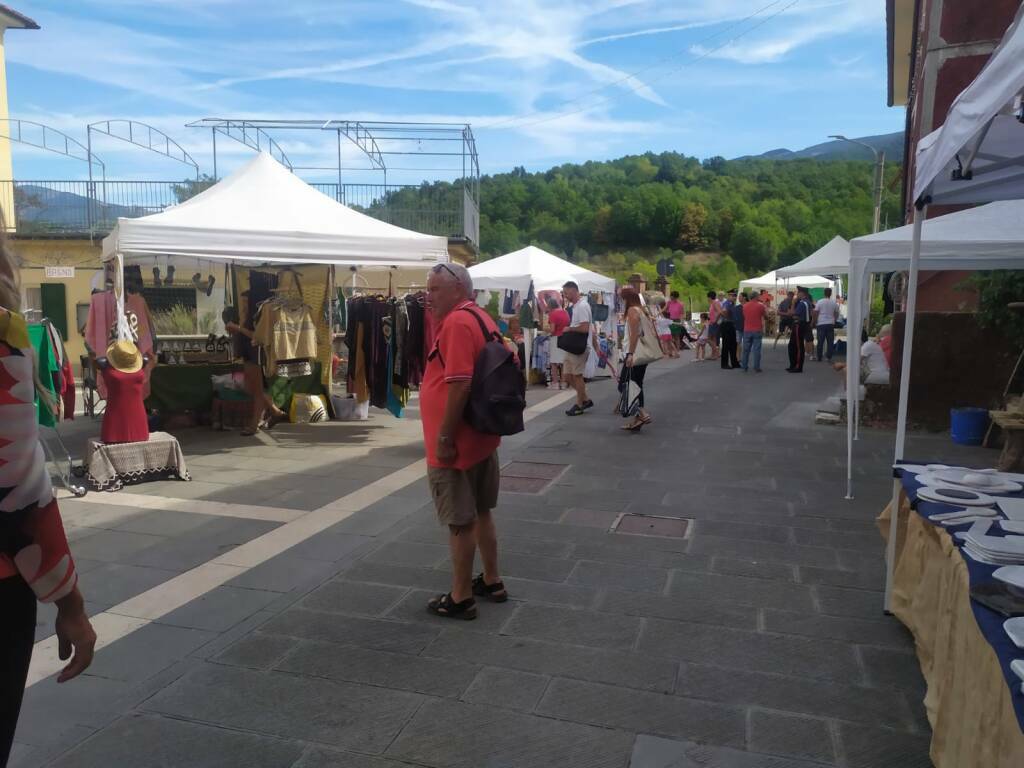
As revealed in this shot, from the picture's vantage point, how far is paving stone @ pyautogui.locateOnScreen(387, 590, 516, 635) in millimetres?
3717

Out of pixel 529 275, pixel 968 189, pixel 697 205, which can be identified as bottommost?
pixel 529 275

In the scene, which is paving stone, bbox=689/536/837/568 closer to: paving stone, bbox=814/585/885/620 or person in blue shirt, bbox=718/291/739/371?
paving stone, bbox=814/585/885/620

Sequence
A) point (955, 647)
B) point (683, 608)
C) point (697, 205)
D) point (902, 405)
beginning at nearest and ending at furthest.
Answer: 1. point (955, 647)
2. point (683, 608)
3. point (902, 405)
4. point (697, 205)

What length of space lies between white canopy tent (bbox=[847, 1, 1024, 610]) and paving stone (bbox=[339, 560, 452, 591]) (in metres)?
2.27

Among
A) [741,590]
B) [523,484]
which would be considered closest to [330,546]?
[523,484]

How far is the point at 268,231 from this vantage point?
292 inches

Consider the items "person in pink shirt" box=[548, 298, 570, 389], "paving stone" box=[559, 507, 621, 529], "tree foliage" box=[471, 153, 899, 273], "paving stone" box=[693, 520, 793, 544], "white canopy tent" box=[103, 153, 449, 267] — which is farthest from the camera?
"tree foliage" box=[471, 153, 899, 273]

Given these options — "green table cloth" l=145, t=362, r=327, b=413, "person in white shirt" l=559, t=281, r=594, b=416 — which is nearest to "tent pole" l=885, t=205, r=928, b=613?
"person in white shirt" l=559, t=281, r=594, b=416

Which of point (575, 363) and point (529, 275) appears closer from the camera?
point (575, 363)

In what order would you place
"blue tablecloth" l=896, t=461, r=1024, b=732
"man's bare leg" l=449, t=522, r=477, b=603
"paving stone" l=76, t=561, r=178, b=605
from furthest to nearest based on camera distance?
"paving stone" l=76, t=561, r=178, b=605 → "man's bare leg" l=449, t=522, r=477, b=603 → "blue tablecloth" l=896, t=461, r=1024, b=732

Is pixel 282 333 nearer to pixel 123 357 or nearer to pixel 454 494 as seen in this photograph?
pixel 123 357

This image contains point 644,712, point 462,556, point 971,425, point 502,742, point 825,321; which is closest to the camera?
point 502,742

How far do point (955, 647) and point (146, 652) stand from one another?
3.18m

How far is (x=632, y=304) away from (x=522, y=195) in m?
49.2
